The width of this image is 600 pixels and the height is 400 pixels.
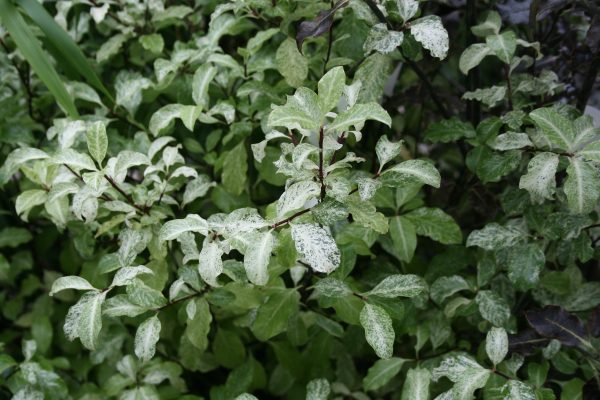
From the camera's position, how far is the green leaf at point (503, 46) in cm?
121

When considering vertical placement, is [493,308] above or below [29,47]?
below

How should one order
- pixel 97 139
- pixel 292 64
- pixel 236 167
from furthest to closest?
pixel 236 167, pixel 292 64, pixel 97 139

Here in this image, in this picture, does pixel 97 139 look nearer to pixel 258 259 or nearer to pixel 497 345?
pixel 258 259

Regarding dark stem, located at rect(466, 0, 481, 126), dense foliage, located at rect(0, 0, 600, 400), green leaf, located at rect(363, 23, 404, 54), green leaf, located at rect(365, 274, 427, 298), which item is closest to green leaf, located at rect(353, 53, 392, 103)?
dense foliage, located at rect(0, 0, 600, 400)

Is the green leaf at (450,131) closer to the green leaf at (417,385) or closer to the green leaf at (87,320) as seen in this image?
the green leaf at (417,385)

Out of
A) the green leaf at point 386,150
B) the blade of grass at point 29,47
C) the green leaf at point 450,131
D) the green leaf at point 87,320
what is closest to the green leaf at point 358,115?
the green leaf at point 386,150

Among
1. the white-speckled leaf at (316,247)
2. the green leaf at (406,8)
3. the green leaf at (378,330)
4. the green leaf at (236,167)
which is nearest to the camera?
the white-speckled leaf at (316,247)

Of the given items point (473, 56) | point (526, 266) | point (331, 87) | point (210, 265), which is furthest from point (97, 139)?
point (526, 266)

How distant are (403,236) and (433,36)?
1.28 feet

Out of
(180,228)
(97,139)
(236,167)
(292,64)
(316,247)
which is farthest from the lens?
(236,167)

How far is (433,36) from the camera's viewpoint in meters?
1.07

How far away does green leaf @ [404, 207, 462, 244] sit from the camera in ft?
4.18

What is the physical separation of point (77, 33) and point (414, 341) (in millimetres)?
1064

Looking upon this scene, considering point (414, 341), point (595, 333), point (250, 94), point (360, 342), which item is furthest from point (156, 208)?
point (595, 333)
